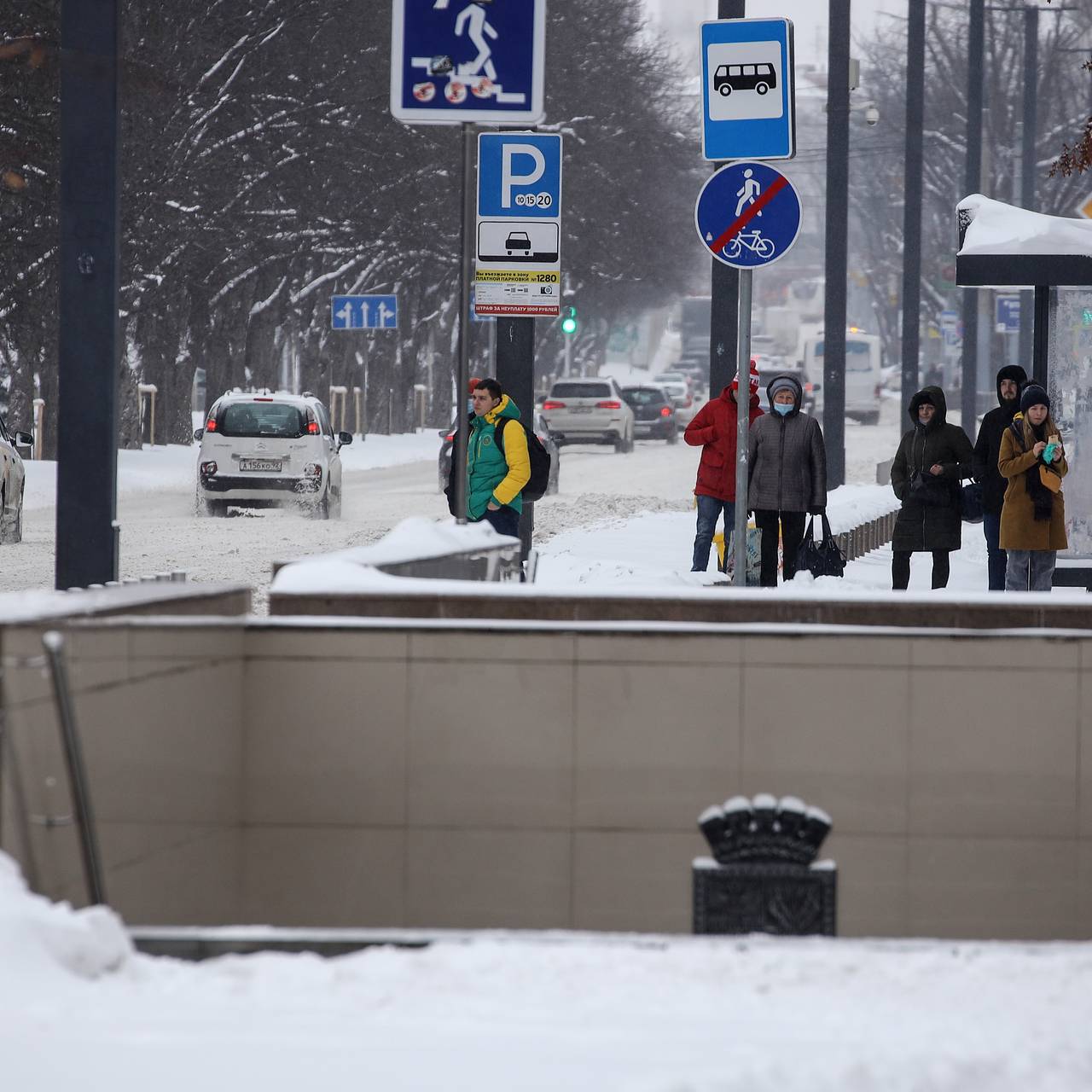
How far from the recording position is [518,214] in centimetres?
1220

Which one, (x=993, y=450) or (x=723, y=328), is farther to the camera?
(x=723, y=328)

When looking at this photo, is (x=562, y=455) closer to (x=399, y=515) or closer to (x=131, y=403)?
(x=131, y=403)

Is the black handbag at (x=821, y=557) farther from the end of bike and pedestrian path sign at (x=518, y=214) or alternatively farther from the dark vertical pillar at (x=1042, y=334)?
the end of bike and pedestrian path sign at (x=518, y=214)

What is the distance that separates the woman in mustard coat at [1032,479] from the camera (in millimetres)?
13766

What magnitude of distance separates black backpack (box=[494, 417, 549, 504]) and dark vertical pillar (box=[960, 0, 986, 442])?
24646 mm

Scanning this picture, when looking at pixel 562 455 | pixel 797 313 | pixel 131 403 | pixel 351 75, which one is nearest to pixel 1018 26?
pixel 562 455

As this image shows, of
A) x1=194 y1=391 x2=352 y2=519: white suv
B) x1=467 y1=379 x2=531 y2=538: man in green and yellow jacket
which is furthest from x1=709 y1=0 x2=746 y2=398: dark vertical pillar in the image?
x1=194 y1=391 x2=352 y2=519: white suv

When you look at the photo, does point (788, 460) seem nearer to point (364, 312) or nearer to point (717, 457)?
point (717, 457)

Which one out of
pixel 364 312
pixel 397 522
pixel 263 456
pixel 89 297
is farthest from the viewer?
pixel 364 312

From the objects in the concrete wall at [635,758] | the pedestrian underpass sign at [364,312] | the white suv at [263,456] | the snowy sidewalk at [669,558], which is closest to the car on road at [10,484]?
the white suv at [263,456]

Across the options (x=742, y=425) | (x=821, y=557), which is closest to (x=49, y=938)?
(x=742, y=425)

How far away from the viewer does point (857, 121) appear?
102375 millimetres

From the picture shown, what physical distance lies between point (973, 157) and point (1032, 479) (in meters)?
27.0

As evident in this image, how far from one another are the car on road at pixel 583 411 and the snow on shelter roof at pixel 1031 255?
33623mm
